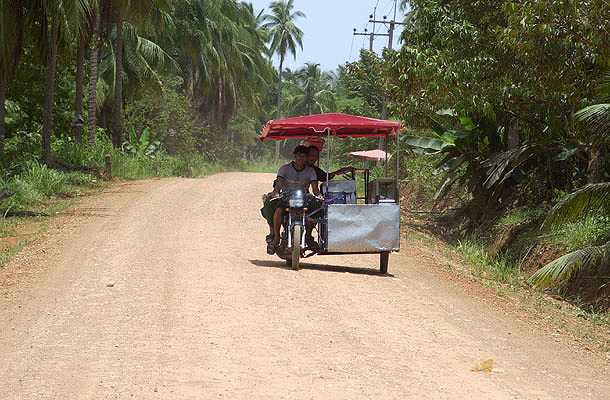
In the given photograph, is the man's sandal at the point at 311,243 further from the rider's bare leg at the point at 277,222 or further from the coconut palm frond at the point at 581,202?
the coconut palm frond at the point at 581,202

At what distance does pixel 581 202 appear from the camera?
11.4 meters

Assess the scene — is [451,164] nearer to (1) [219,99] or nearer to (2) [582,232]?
(2) [582,232]

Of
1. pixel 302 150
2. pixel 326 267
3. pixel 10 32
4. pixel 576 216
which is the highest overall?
pixel 10 32

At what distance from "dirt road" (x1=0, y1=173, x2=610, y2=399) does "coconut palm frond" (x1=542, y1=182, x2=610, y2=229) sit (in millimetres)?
1670

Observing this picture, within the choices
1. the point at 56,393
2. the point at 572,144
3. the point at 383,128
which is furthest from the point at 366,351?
the point at 572,144

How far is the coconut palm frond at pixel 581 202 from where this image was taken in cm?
A: 1127

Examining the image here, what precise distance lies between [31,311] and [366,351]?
12.0ft

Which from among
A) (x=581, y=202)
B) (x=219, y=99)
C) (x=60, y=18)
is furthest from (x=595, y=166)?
(x=219, y=99)

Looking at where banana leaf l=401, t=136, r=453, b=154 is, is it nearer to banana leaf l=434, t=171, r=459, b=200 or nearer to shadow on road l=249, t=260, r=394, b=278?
banana leaf l=434, t=171, r=459, b=200

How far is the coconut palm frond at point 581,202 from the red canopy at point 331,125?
2.61m

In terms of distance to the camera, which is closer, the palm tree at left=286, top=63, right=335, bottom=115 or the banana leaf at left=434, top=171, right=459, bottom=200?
the banana leaf at left=434, top=171, right=459, bottom=200

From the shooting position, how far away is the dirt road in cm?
571

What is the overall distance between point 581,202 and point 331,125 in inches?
150

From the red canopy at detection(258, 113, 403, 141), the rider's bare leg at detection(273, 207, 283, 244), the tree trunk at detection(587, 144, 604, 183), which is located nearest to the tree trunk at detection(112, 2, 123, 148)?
the tree trunk at detection(587, 144, 604, 183)
